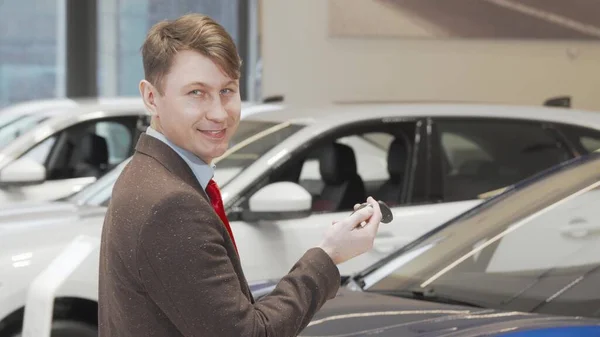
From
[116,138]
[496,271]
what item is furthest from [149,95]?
[116,138]

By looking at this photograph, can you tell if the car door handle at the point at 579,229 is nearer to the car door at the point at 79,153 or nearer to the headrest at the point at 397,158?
the headrest at the point at 397,158

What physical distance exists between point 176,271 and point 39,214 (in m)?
2.49

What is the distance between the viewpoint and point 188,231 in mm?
1598

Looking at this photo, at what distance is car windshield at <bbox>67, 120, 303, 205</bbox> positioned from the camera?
13.3 feet

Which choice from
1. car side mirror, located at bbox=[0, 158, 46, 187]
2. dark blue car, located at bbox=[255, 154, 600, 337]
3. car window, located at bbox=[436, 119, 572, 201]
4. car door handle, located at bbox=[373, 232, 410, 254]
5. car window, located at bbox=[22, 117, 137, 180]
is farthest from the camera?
car window, located at bbox=[22, 117, 137, 180]

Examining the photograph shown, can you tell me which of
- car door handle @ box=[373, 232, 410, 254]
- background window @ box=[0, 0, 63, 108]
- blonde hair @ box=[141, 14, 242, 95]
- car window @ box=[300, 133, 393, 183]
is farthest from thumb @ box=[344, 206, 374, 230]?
background window @ box=[0, 0, 63, 108]

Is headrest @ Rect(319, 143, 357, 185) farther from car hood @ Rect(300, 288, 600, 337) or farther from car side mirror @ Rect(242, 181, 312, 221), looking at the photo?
car hood @ Rect(300, 288, 600, 337)

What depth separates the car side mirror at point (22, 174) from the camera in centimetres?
524

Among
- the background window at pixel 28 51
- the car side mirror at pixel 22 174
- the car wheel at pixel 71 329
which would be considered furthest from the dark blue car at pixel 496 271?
the background window at pixel 28 51

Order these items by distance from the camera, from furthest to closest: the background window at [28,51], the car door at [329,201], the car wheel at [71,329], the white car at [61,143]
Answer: the background window at [28,51] → the white car at [61,143] → the car door at [329,201] → the car wheel at [71,329]

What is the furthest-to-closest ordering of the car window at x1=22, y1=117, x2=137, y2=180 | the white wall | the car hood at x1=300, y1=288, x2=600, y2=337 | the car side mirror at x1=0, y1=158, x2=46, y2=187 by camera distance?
the white wall < the car window at x1=22, y1=117, x2=137, y2=180 < the car side mirror at x1=0, y1=158, x2=46, y2=187 < the car hood at x1=300, y1=288, x2=600, y2=337

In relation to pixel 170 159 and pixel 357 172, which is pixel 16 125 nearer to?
pixel 357 172

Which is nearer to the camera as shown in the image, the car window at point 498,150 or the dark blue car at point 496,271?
the dark blue car at point 496,271

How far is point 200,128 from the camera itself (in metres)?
1.71
